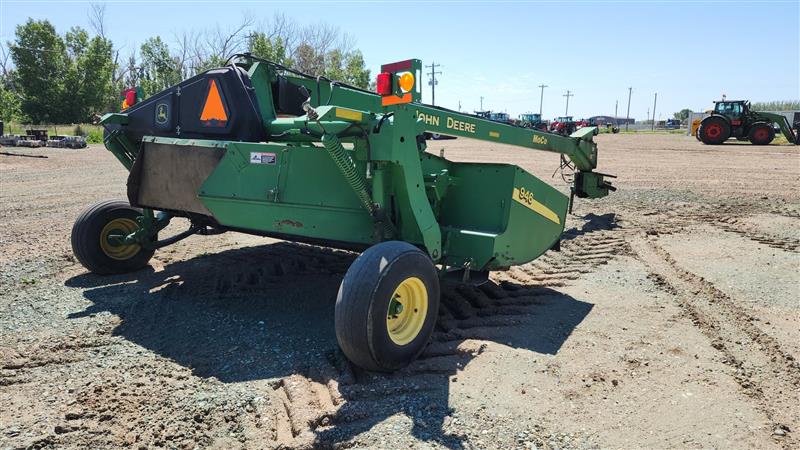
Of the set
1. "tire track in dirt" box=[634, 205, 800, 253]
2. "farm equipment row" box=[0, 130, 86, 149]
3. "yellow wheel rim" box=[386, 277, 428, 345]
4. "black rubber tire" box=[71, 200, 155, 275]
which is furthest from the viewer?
"farm equipment row" box=[0, 130, 86, 149]

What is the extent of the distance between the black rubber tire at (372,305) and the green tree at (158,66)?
163 feet

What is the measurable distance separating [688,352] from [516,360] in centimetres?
122

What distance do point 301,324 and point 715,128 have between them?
28.4 meters

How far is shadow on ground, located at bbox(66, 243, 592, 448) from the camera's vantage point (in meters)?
3.13

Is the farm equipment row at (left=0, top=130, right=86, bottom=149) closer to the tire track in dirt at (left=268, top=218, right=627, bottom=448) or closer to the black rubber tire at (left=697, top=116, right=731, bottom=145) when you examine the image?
the tire track in dirt at (left=268, top=218, right=627, bottom=448)

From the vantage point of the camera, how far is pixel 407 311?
3.57 meters

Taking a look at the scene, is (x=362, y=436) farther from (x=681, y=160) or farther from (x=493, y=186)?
(x=681, y=160)

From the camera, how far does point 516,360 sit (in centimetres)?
367

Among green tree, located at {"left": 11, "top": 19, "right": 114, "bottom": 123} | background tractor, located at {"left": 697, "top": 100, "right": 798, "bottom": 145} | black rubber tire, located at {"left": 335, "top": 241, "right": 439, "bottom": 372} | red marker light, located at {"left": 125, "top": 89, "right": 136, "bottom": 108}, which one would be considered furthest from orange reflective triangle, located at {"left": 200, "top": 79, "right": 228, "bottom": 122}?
green tree, located at {"left": 11, "top": 19, "right": 114, "bottom": 123}

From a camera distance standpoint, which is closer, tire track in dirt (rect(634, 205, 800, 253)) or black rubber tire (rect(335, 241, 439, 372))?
black rubber tire (rect(335, 241, 439, 372))

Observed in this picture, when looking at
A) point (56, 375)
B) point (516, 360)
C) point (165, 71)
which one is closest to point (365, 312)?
point (516, 360)

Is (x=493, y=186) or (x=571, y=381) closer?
(x=571, y=381)

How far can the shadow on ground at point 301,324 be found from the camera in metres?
3.13

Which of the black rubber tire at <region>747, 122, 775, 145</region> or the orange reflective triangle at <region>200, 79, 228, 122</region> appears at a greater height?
the black rubber tire at <region>747, 122, 775, 145</region>
